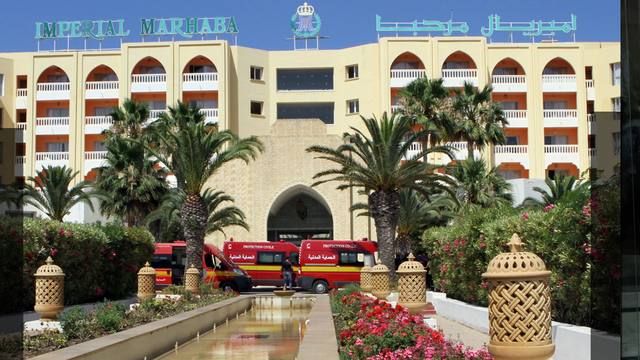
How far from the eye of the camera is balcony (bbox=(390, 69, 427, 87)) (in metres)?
44.2

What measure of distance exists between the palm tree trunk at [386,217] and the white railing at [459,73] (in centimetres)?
2280

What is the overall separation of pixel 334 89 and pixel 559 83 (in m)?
17.5

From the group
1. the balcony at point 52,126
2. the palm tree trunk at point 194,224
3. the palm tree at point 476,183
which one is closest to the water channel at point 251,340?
the palm tree trunk at point 194,224

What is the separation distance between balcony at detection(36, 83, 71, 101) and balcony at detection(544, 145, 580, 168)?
121 ft

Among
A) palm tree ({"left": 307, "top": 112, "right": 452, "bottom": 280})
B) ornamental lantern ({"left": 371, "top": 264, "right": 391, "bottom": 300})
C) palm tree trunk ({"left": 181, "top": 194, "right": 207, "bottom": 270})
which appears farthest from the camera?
palm tree trunk ({"left": 181, "top": 194, "right": 207, "bottom": 270})

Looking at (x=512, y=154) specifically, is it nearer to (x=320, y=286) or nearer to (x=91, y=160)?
(x=320, y=286)

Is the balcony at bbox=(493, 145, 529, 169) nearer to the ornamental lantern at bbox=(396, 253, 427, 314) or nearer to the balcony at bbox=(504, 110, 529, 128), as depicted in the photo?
the balcony at bbox=(504, 110, 529, 128)

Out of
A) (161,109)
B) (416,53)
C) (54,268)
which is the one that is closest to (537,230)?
(54,268)

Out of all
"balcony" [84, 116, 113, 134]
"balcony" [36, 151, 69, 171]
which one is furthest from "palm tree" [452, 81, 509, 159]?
"balcony" [36, 151, 69, 171]

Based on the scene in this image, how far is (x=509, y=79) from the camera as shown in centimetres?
4481

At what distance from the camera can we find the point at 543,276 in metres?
4.32

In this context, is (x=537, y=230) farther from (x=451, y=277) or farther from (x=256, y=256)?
(x=256, y=256)

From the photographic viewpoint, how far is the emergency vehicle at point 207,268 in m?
28.0

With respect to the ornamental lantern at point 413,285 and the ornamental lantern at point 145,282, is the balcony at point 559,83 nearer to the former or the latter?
the ornamental lantern at point 145,282
